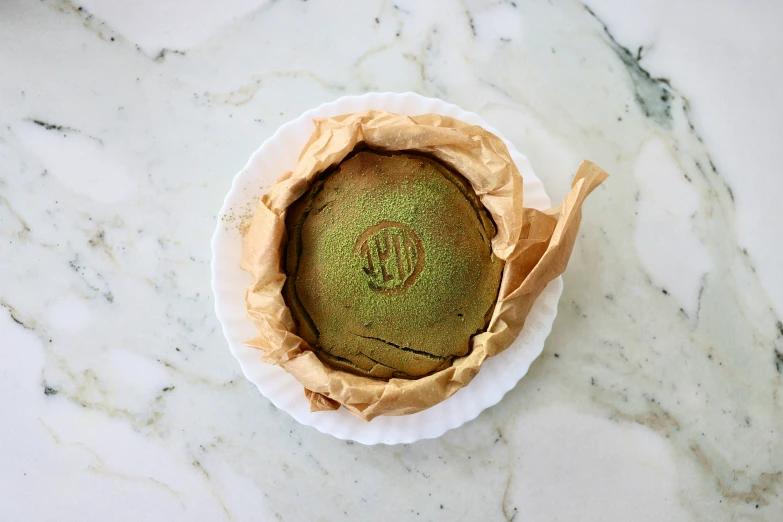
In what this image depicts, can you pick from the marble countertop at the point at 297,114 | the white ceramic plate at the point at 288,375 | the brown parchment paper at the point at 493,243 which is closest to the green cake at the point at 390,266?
the brown parchment paper at the point at 493,243

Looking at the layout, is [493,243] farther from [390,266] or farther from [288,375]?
[288,375]

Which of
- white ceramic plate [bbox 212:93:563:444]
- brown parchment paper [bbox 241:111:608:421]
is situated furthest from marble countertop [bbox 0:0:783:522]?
brown parchment paper [bbox 241:111:608:421]

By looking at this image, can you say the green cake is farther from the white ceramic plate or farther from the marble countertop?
the marble countertop

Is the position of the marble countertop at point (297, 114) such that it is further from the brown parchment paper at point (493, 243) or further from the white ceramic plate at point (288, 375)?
the brown parchment paper at point (493, 243)

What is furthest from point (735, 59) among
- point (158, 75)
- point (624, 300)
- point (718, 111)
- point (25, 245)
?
point (25, 245)

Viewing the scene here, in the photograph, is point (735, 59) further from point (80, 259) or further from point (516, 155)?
point (80, 259)

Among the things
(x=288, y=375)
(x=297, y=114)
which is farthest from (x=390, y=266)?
(x=297, y=114)
